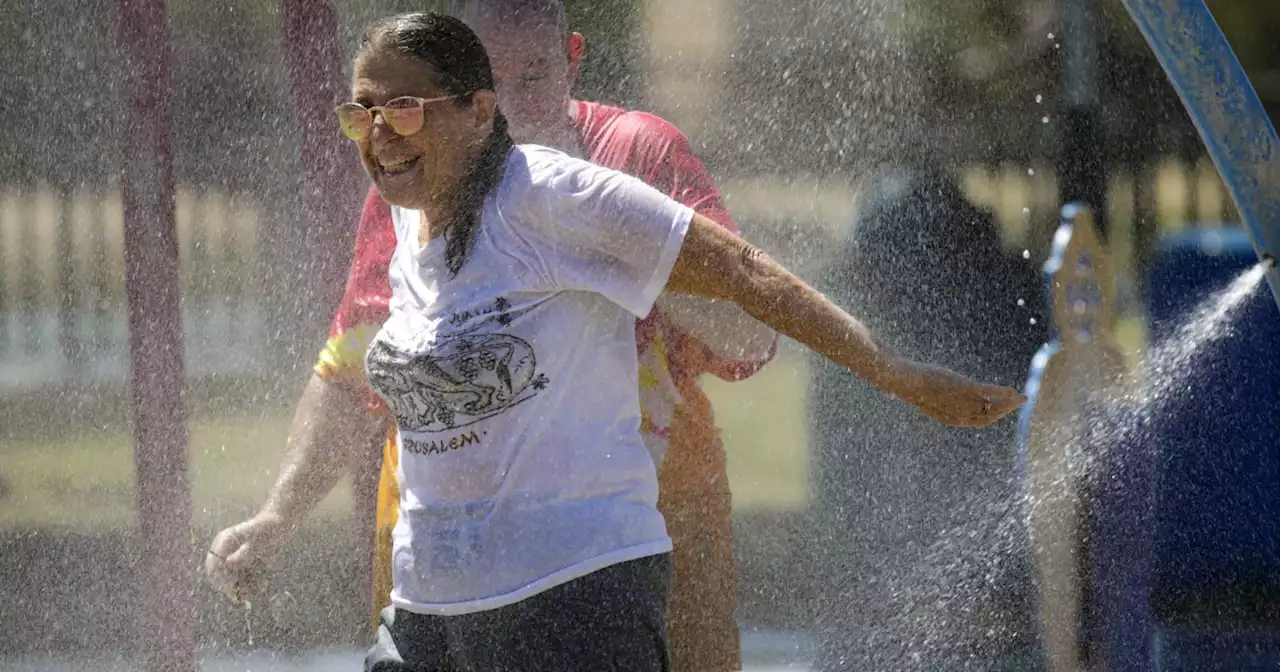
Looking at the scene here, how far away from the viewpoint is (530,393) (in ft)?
7.49

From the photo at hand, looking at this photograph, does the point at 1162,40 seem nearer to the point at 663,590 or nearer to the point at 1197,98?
the point at 1197,98

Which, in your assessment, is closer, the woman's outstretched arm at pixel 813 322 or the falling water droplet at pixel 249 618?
the woman's outstretched arm at pixel 813 322

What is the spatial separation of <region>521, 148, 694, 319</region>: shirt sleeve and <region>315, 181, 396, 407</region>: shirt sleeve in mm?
599

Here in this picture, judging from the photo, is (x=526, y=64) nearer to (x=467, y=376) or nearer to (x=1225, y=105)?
(x=467, y=376)

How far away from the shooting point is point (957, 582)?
4.91 m

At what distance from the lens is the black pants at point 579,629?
2.25 m

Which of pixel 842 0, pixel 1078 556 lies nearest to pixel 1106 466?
pixel 1078 556

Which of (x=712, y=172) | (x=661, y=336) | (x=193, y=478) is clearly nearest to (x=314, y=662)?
(x=193, y=478)

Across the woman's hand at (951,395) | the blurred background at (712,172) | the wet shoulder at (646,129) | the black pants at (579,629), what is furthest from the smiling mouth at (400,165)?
the blurred background at (712,172)

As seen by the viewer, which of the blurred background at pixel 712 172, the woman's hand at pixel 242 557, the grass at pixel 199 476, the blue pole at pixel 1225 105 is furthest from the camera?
the grass at pixel 199 476

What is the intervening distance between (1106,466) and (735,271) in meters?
2.41

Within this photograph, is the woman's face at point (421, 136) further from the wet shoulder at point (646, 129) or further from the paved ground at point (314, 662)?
the paved ground at point (314, 662)

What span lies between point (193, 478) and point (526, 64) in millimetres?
3278

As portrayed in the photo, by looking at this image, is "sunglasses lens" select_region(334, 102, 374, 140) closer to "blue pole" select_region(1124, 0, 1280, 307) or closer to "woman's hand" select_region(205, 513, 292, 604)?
"woman's hand" select_region(205, 513, 292, 604)
